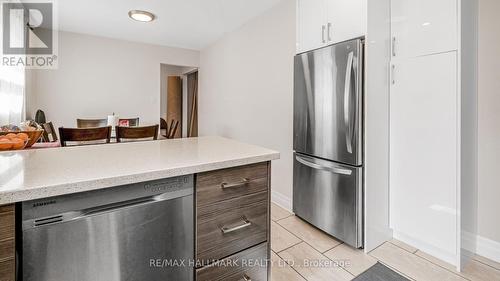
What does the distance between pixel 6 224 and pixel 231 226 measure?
27.9 inches

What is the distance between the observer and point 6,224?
0.60 meters

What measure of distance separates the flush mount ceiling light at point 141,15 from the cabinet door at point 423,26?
3008 millimetres

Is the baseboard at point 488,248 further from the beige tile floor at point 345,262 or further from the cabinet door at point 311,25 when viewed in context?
the cabinet door at point 311,25

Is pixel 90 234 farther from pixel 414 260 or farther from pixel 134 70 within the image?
pixel 134 70

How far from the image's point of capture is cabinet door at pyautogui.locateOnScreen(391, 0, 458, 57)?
1530 millimetres

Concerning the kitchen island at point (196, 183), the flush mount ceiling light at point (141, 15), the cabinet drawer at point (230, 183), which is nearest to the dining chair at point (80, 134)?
the kitchen island at point (196, 183)

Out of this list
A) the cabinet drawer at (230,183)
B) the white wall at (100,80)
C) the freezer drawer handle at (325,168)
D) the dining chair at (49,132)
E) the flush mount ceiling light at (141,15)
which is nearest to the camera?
the cabinet drawer at (230,183)

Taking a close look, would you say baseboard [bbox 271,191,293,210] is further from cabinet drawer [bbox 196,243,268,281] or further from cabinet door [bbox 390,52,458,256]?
cabinet drawer [bbox 196,243,268,281]

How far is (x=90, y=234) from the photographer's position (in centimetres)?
73

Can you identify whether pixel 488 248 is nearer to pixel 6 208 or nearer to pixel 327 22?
pixel 327 22

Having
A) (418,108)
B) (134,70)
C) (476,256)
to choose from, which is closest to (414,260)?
(476,256)

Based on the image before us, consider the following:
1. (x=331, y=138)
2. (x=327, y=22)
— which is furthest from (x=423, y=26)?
(x=331, y=138)

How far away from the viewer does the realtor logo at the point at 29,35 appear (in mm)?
2733

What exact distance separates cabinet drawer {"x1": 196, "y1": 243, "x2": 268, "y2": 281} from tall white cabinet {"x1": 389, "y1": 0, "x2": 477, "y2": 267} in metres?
1.37
